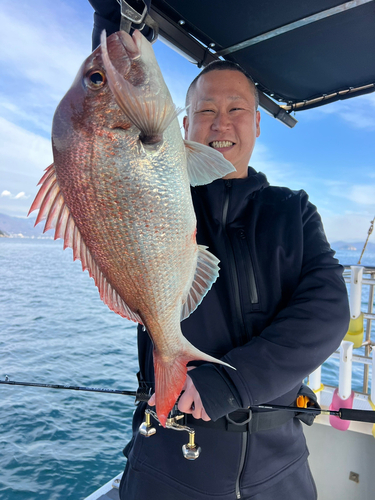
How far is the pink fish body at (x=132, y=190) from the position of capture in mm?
911

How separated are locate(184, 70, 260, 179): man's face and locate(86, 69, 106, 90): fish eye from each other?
0.72 m

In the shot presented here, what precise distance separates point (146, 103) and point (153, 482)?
1.33 m

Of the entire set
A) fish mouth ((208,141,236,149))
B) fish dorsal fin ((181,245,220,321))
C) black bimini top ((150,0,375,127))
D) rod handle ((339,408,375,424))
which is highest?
black bimini top ((150,0,375,127))

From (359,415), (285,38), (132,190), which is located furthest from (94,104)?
(285,38)

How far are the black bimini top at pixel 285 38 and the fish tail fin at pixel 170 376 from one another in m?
1.94

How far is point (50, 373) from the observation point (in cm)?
855

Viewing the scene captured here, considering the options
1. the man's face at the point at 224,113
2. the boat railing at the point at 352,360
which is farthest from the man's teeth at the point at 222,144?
the boat railing at the point at 352,360

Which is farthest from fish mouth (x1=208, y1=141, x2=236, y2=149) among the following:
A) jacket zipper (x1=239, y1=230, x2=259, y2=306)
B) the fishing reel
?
the fishing reel

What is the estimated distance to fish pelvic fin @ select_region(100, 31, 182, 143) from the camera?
2.76 feet

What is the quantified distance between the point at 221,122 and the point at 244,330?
927mm

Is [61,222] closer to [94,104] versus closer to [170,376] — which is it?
[94,104]

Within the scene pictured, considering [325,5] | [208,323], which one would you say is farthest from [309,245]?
[325,5]

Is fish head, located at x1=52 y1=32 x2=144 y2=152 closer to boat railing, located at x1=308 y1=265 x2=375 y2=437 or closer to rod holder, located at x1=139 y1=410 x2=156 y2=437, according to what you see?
rod holder, located at x1=139 y1=410 x2=156 y2=437

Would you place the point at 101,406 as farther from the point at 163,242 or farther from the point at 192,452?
the point at 163,242
